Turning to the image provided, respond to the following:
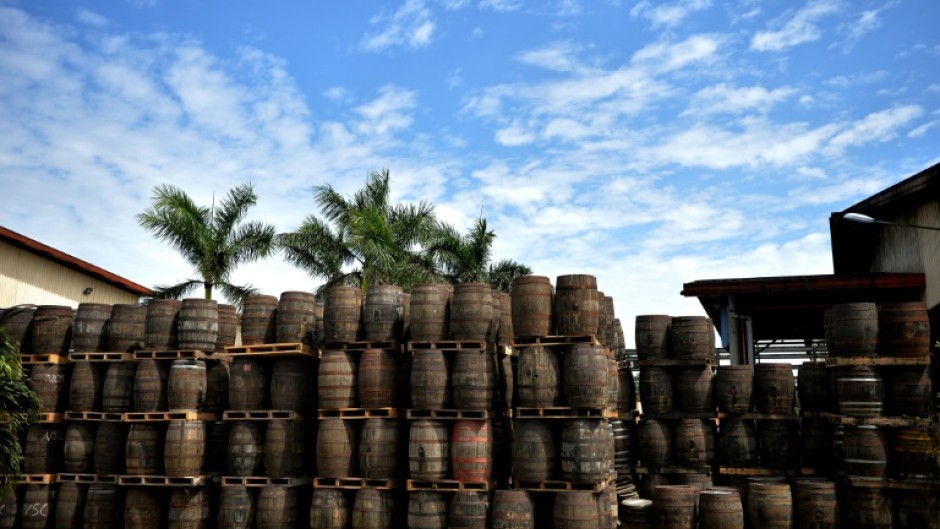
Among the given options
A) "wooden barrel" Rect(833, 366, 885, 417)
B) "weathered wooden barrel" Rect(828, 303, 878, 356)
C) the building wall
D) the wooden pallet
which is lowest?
the wooden pallet

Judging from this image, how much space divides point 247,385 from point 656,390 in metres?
7.09

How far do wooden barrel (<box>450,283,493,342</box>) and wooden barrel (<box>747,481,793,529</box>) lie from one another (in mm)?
4853

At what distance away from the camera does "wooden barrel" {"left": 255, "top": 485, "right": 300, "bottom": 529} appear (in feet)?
37.3

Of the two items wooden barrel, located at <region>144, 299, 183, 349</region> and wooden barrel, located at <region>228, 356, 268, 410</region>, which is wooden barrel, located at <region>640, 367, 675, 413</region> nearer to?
wooden barrel, located at <region>228, 356, 268, 410</region>

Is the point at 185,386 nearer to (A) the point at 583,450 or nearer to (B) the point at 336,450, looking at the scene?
(B) the point at 336,450

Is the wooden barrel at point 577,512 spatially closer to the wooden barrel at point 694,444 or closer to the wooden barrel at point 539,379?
the wooden barrel at point 539,379

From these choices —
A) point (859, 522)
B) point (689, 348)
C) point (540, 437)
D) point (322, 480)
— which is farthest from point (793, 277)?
point (322, 480)

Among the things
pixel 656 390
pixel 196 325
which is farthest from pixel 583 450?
pixel 196 325

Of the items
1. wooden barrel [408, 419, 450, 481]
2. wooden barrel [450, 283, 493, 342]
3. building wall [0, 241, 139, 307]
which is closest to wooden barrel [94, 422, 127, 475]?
wooden barrel [408, 419, 450, 481]

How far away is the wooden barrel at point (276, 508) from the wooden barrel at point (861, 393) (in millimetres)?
8716

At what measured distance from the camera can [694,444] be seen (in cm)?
1325

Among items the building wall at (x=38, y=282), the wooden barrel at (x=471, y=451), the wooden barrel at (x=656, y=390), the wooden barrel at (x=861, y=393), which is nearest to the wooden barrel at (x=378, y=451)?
the wooden barrel at (x=471, y=451)

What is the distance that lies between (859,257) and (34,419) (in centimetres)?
2186

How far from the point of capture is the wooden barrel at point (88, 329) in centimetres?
1306
